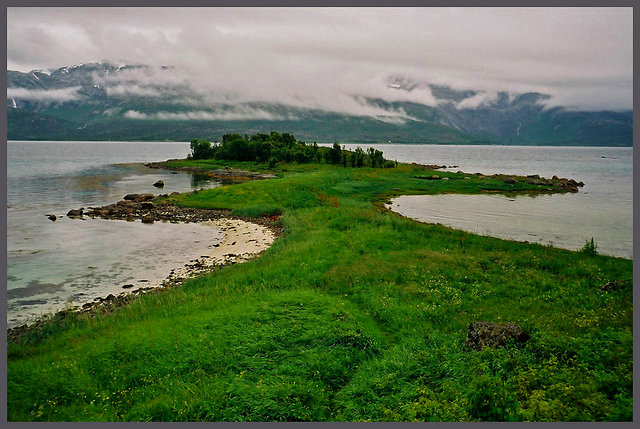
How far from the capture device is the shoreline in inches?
1068

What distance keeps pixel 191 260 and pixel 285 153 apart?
12217 cm

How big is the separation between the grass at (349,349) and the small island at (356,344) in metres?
0.07

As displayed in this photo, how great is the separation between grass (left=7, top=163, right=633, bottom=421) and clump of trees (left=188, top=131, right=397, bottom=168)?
120 metres

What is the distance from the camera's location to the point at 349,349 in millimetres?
17656

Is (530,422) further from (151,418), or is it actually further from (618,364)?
(151,418)

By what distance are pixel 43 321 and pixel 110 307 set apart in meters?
3.74

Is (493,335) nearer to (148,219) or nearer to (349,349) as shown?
(349,349)

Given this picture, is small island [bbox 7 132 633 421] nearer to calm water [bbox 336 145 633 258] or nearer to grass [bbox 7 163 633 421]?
grass [bbox 7 163 633 421]

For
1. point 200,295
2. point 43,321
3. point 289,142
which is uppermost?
point 289,142

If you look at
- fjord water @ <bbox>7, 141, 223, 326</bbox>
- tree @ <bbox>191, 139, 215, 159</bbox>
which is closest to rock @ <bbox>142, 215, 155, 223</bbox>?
fjord water @ <bbox>7, 141, 223, 326</bbox>

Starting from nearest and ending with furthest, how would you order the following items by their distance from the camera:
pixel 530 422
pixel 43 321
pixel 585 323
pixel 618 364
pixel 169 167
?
pixel 530 422 → pixel 618 364 → pixel 585 323 → pixel 43 321 → pixel 169 167

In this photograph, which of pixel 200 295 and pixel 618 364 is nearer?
pixel 618 364

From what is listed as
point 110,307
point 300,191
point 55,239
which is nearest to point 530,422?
point 110,307

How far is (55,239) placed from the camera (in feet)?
161
